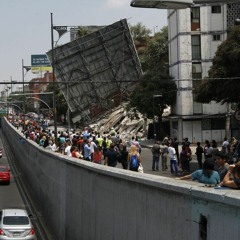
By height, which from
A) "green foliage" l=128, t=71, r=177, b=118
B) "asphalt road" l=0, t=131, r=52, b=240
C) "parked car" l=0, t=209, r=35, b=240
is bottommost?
"asphalt road" l=0, t=131, r=52, b=240

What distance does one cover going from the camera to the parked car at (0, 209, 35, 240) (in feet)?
72.3

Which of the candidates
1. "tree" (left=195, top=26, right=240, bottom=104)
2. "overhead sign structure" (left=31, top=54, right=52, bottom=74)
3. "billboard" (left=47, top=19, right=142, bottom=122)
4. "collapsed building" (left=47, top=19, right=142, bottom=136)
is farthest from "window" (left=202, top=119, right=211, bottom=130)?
"overhead sign structure" (left=31, top=54, right=52, bottom=74)

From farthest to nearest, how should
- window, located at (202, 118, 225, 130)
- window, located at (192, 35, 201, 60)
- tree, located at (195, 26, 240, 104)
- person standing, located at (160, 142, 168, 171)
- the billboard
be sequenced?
the billboard, window, located at (202, 118, 225, 130), window, located at (192, 35, 201, 60), tree, located at (195, 26, 240, 104), person standing, located at (160, 142, 168, 171)

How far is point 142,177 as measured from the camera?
11.0 m

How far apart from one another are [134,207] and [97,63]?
75697mm

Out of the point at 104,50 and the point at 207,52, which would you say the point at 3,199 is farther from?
the point at 104,50

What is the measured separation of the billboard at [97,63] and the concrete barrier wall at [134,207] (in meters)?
60.6

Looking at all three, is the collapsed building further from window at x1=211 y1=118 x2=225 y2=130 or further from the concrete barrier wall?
the concrete barrier wall

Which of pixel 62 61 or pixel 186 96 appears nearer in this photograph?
pixel 186 96

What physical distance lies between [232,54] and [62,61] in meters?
39.4

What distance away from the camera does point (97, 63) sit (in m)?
86.6

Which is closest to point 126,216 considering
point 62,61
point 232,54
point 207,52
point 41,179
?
point 41,179

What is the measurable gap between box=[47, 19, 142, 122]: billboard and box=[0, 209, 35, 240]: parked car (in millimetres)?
59109

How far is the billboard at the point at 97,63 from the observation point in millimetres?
83750
